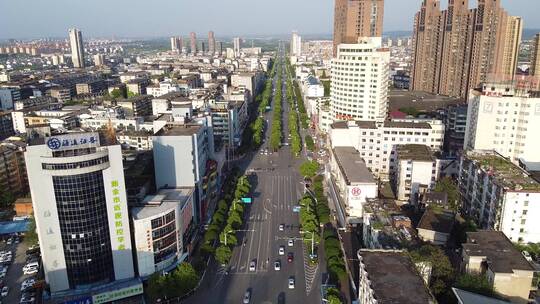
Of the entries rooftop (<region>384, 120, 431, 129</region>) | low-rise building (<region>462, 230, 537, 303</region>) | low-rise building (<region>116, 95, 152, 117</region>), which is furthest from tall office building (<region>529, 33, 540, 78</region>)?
low-rise building (<region>116, 95, 152, 117</region>)

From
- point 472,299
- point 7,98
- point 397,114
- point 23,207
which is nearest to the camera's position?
point 472,299

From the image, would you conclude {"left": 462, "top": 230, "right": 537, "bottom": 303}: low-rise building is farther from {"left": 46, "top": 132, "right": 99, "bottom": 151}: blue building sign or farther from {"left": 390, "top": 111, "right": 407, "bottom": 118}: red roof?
{"left": 390, "top": 111, "right": 407, "bottom": 118}: red roof

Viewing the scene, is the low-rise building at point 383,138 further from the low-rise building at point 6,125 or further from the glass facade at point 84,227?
the low-rise building at point 6,125

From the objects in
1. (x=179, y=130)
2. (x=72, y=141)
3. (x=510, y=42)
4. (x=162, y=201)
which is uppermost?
(x=510, y=42)

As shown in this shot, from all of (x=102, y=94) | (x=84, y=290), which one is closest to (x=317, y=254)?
(x=84, y=290)

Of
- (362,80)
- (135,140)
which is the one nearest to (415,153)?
(362,80)

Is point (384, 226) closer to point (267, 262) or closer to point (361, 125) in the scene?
point (267, 262)
